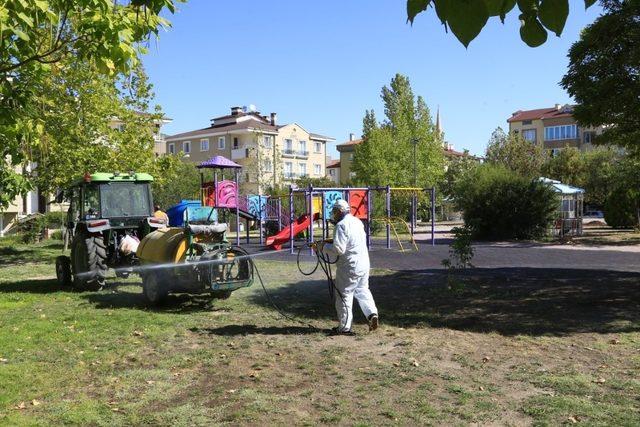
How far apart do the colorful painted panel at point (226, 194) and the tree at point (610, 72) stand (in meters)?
16.9

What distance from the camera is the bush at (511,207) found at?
26297 millimetres

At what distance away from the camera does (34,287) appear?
13.0 metres

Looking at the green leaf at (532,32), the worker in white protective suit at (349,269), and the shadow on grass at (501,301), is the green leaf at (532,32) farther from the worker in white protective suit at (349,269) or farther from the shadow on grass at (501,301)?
the shadow on grass at (501,301)

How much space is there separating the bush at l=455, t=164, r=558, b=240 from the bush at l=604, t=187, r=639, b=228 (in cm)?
740

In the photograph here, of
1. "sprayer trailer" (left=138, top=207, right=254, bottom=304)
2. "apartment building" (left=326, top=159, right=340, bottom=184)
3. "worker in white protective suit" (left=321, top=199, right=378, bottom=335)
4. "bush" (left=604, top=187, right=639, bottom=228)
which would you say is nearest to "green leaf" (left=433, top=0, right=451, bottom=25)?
"worker in white protective suit" (left=321, top=199, right=378, bottom=335)

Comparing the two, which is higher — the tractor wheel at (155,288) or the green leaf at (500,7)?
the green leaf at (500,7)

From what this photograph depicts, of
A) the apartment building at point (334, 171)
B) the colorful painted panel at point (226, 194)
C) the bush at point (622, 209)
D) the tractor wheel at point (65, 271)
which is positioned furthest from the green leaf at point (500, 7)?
the apartment building at point (334, 171)

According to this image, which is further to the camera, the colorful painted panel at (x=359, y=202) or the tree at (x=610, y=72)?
the colorful painted panel at (x=359, y=202)

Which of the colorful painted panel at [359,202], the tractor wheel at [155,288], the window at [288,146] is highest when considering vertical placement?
the window at [288,146]

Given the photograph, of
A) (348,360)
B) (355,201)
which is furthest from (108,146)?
(348,360)

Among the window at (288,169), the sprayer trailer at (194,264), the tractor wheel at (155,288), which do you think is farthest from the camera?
the window at (288,169)

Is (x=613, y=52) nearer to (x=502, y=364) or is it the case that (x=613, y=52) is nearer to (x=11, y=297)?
(x=502, y=364)

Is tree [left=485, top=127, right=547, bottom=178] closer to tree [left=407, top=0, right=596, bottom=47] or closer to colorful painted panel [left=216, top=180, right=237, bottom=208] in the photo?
colorful painted panel [left=216, top=180, right=237, bottom=208]

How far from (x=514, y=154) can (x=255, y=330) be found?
4436 centimetres
